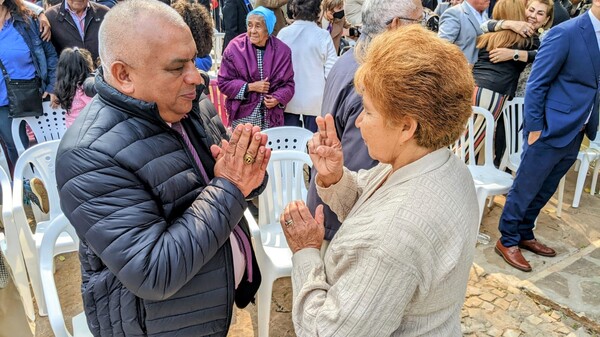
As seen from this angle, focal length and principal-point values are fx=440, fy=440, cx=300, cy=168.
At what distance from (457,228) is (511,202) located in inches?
100

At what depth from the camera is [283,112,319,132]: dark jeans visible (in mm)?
4125

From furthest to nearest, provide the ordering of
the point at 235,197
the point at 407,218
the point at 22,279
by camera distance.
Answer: the point at 22,279
the point at 235,197
the point at 407,218

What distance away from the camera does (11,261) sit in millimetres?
2535

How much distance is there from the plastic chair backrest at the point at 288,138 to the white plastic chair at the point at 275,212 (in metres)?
0.43

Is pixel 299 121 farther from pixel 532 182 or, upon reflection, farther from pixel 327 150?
pixel 327 150

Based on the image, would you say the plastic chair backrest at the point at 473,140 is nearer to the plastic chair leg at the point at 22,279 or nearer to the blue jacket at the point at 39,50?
the plastic chair leg at the point at 22,279

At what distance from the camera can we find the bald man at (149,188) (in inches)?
49.1

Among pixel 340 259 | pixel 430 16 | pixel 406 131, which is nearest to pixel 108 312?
pixel 340 259

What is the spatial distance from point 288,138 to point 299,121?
2.91 ft

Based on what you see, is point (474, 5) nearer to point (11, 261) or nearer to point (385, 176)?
point (385, 176)

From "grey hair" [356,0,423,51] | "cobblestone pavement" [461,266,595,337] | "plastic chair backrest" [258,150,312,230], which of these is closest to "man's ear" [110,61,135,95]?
"grey hair" [356,0,423,51]

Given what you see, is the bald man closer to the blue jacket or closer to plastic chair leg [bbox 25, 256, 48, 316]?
plastic chair leg [bbox 25, 256, 48, 316]

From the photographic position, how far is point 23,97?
12.1 feet

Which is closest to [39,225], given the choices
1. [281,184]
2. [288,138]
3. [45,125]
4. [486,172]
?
[45,125]
